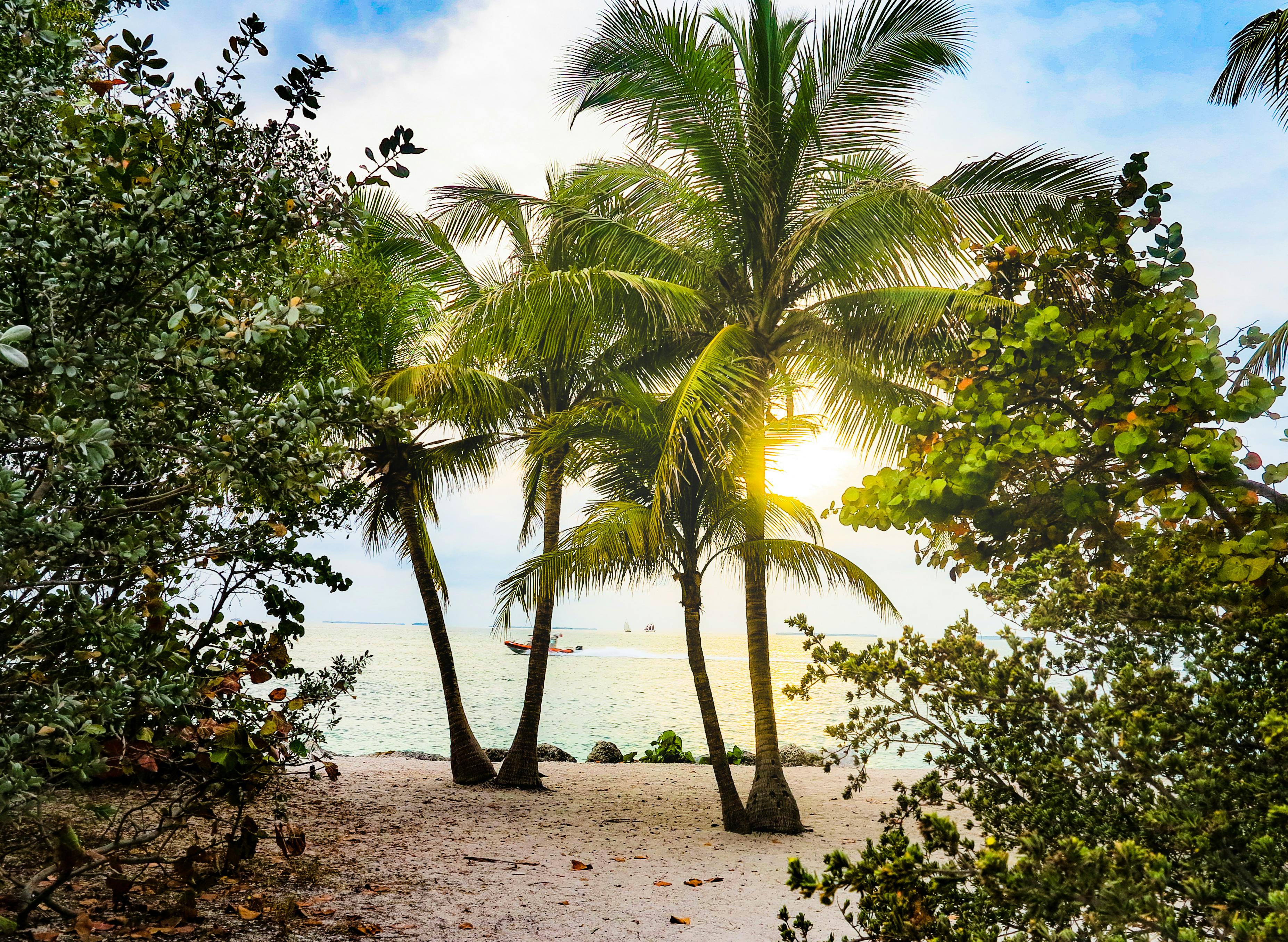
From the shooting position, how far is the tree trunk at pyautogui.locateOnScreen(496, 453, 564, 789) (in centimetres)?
1044

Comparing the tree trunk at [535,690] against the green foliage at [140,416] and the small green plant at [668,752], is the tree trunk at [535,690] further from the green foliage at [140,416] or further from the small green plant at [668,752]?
the green foliage at [140,416]

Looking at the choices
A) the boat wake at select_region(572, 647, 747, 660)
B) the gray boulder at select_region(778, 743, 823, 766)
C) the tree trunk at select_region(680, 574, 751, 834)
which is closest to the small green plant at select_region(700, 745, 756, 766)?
the gray boulder at select_region(778, 743, 823, 766)

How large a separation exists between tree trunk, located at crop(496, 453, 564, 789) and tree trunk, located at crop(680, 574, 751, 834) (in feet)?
6.59

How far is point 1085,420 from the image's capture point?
2.92m

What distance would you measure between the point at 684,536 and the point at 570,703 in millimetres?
32907

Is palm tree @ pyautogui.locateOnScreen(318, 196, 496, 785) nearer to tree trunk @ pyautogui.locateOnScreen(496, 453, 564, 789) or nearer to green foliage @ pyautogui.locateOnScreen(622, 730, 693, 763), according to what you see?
tree trunk @ pyautogui.locateOnScreen(496, 453, 564, 789)

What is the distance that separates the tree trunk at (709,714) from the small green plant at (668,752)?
497 centimetres

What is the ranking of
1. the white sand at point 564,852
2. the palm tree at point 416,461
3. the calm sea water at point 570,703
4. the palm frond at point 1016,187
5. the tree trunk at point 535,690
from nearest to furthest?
the white sand at point 564,852 → the palm frond at point 1016,187 → the palm tree at point 416,461 → the tree trunk at point 535,690 → the calm sea water at point 570,703

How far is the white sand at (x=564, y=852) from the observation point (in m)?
5.01

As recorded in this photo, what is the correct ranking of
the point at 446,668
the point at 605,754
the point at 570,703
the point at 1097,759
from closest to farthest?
1. the point at 1097,759
2. the point at 446,668
3. the point at 605,754
4. the point at 570,703

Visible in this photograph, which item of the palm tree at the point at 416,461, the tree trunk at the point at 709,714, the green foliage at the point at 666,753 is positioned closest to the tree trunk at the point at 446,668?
the palm tree at the point at 416,461

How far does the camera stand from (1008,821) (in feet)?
7.56

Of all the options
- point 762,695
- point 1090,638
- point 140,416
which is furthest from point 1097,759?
point 762,695

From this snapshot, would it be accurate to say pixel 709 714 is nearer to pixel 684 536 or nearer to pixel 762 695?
pixel 762 695
